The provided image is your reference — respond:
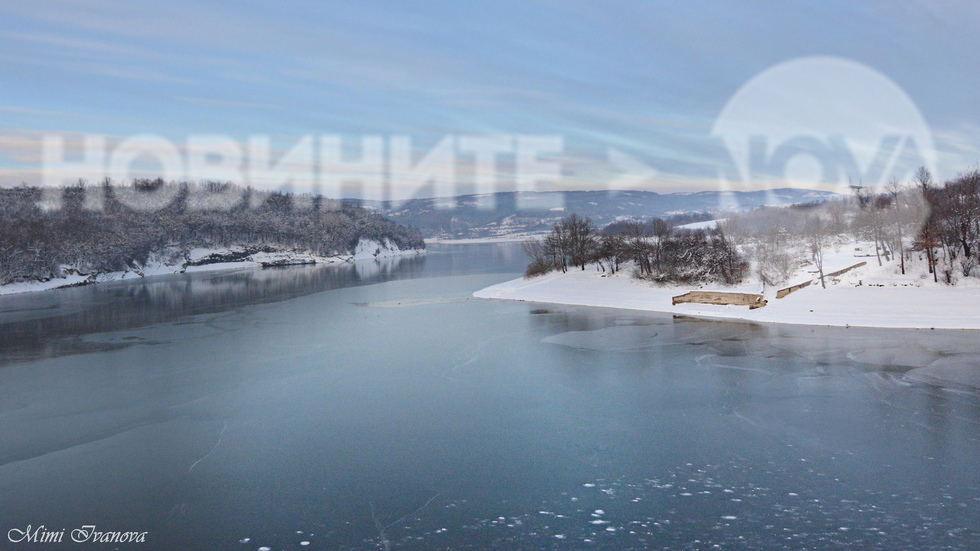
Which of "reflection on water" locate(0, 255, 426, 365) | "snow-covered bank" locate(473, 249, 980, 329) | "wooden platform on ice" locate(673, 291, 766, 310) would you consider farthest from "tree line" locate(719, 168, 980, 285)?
"reflection on water" locate(0, 255, 426, 365)

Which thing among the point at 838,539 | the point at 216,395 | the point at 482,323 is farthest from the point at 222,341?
the point at 838,539

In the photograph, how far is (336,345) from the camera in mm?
23406

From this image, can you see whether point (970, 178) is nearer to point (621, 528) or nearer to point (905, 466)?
point (905, 466)

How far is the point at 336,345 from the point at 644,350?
12.2 meters

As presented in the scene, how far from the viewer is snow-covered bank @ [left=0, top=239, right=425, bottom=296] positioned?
216ft

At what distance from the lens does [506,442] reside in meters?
11.6

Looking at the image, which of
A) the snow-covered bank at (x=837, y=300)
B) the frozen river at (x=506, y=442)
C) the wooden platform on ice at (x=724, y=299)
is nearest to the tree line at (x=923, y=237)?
the snow-covered bank at (x=837, y=300)

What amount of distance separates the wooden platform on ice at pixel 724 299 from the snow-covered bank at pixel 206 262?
64.4 meters

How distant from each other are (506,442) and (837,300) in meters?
23.8

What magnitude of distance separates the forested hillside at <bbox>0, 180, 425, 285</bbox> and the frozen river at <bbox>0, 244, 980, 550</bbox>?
6151 cm

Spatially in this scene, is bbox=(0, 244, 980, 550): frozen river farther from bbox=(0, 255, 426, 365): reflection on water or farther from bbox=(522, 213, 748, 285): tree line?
bbox=(522, 213, 748, 285): tree line

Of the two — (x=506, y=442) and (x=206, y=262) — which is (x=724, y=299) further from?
(x=206, y=262)

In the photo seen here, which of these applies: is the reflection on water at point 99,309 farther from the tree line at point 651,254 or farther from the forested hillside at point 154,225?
the tree line at point 651,254

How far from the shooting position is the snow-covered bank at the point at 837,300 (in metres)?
24.4
